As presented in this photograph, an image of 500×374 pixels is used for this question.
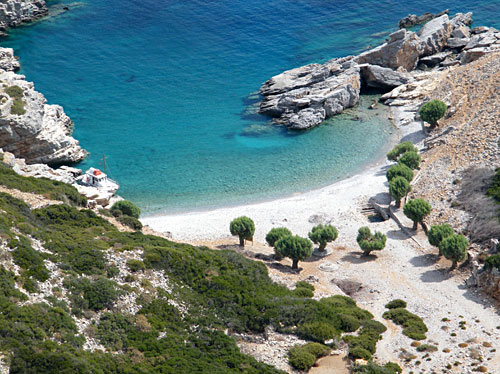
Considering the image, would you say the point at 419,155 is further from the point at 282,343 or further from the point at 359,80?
the point at 282,343

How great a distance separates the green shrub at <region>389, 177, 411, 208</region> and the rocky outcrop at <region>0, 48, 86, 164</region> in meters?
47.6

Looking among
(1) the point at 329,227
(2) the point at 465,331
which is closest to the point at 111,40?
(1) the point at 329,227

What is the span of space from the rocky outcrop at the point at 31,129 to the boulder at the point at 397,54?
188 ft

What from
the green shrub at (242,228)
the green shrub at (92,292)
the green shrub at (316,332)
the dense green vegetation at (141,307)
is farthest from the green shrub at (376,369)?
the green shrub at (242,228)

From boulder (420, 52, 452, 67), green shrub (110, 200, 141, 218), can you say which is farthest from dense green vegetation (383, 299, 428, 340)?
boulder (420, 52, 452, 67)

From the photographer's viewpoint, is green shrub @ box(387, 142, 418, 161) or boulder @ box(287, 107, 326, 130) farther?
boulder @ box(287, 107, 326, 130)

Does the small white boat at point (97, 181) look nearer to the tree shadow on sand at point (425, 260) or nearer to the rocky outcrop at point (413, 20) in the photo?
the tree shadow on sand at point (425, 260)

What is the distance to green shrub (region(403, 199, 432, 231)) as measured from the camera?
78.9 m

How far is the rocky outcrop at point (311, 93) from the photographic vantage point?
11294 cm

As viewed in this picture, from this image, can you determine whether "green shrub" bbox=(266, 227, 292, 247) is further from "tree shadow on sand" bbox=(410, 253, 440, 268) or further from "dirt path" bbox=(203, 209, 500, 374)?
"tree shadow on sand" bbox=(410, 253, 440, 268)

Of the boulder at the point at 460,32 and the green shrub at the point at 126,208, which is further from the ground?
the boulder at the point at 460,32

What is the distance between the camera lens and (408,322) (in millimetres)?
62625

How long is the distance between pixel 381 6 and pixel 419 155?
82165 millimetres

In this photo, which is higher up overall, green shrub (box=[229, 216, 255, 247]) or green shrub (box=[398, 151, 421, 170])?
green shrub (box=[398, 151, 421, 170])
